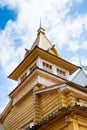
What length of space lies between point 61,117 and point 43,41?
14.0 metres

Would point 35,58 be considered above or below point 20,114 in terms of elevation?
above

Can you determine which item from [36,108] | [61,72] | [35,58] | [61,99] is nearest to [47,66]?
[35,58]

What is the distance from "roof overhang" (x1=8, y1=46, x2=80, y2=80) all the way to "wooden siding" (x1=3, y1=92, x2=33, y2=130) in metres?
3.67

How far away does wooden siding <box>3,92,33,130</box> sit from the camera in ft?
52.4

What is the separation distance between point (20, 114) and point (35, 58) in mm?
4918

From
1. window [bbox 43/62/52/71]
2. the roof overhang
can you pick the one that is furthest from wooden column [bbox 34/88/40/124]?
A: the roof overhang

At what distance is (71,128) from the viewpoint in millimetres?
10016

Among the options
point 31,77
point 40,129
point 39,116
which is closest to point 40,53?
point 31,77

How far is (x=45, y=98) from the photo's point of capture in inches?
591

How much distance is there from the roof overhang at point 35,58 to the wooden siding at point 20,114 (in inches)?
145

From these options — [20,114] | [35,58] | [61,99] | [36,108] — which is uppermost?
[35,58]

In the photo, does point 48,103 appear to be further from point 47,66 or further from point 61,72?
point 61,72

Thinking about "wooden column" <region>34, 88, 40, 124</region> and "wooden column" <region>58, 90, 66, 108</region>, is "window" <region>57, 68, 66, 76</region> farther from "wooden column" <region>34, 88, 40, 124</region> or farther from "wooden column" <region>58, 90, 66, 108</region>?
"wooden column" <region>58, 90, 66, 108</region>

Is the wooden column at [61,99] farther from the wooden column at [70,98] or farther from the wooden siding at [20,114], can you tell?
the wooden siding at [20,114]
